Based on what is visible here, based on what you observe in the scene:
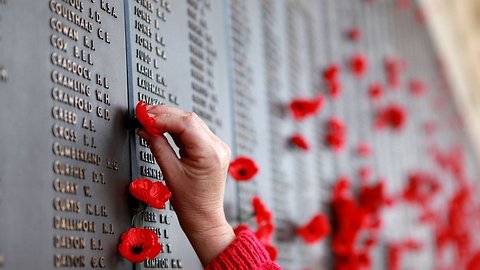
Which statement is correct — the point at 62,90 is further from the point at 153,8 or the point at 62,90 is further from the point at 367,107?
the point at 367,107

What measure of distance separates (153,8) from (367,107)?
2212mm

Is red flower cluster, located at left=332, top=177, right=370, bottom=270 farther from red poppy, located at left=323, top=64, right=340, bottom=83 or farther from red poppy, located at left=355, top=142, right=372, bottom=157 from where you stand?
red poppy, located at left=355, top=142, right=372, bottom=157

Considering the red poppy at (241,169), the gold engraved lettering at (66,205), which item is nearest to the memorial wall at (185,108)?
the gold engraved lettering at (66,205)

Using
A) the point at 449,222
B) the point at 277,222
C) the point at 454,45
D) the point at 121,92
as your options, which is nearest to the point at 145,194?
the point at 121,92

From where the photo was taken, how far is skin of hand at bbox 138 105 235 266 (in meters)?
1.37

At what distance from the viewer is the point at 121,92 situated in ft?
4.72

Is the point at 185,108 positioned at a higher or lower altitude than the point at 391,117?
lower

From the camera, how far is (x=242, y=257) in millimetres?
1462

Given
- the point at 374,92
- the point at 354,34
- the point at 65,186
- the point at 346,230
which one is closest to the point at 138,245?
the point at 65,186

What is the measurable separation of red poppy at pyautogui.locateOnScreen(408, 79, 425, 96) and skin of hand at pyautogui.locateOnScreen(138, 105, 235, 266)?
3423 mm

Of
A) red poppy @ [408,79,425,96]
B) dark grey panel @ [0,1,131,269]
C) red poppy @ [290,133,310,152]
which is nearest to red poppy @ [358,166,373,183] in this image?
red poppy @ [290,133,310,152]

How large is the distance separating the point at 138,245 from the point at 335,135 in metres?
1.71

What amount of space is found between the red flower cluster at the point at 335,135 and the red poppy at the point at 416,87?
5.94 ft

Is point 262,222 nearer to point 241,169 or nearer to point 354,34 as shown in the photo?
point 241,169
